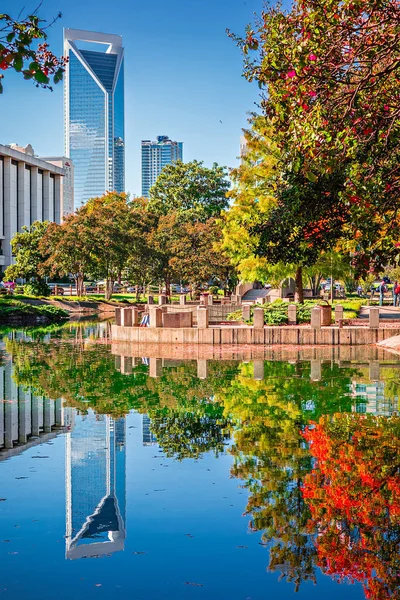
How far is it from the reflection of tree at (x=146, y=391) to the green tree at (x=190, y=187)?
7370 centimetres

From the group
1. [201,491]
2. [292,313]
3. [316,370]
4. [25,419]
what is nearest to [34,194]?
[292,313]

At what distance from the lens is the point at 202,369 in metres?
24.3

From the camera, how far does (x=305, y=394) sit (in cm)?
1856

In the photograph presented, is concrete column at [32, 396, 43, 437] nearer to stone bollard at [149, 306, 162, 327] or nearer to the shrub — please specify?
stone bollard at [149, 306, 162, 327]

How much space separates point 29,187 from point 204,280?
66168 mm

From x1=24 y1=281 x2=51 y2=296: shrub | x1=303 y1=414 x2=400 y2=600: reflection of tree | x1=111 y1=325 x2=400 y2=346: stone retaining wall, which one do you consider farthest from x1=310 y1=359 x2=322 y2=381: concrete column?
x1=24 y1=281 x2=51 y2=296: shrub

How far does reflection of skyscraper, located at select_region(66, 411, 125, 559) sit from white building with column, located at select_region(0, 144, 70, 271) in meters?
108

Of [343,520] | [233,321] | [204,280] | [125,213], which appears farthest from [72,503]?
[125,213]

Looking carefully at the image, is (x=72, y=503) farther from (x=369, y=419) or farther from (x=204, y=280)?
(x=204, y=280)

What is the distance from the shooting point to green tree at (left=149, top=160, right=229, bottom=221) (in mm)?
102688

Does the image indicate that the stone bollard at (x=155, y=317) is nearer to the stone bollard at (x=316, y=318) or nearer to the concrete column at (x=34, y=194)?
the stone bollard at (x=316, y=318)

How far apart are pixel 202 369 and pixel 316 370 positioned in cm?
352

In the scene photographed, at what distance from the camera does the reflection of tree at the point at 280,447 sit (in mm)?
8562

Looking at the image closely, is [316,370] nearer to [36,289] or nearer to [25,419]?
[25,419]
